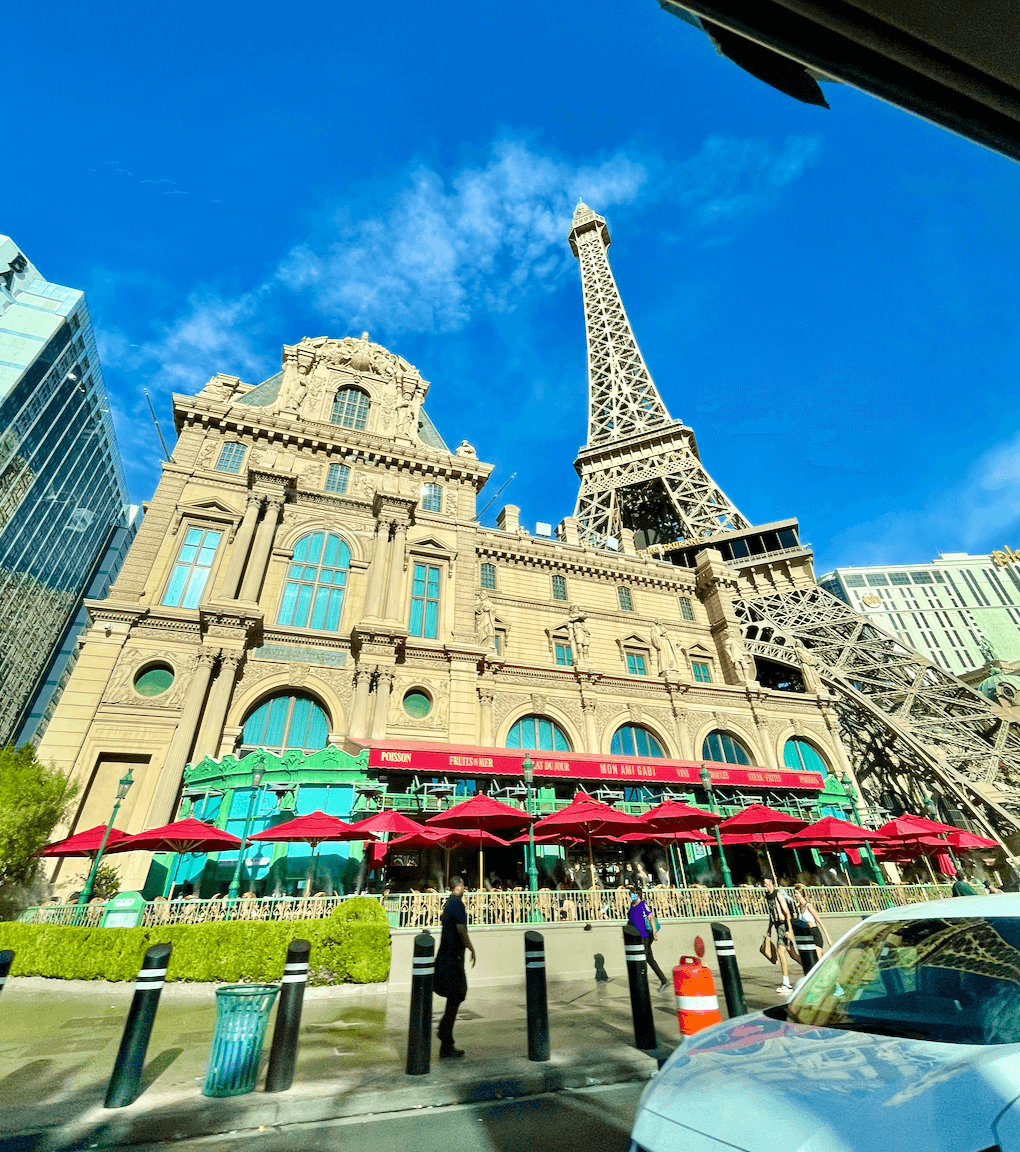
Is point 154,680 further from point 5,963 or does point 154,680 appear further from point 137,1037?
point 137,1037

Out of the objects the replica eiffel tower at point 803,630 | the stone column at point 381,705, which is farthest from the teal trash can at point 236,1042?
the replica eiffel tower at point 803,630

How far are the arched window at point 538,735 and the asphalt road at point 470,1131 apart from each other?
68.2 feet

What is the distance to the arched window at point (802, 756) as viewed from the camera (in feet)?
102

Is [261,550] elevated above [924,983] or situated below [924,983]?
above

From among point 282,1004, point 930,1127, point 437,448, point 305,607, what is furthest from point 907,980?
point 437,448

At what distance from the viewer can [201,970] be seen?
11.8 meters

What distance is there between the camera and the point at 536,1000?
21.7 feet

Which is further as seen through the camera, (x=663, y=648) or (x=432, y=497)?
(x=663, y=648)

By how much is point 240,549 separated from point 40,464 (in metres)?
51.9

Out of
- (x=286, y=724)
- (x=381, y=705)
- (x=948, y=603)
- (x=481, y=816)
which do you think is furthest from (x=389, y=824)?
(x=948, y=603)

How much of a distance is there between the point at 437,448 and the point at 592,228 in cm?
6611

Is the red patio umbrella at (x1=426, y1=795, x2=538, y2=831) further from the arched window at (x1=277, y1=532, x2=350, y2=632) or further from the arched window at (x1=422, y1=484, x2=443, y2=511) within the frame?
the arched window at (x1=422, y1=484, x2=443, y2=511)

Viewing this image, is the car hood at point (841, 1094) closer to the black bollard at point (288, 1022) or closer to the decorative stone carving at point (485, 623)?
the black bollard at point (288, 1022)

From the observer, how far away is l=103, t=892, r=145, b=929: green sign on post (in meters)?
14.3
